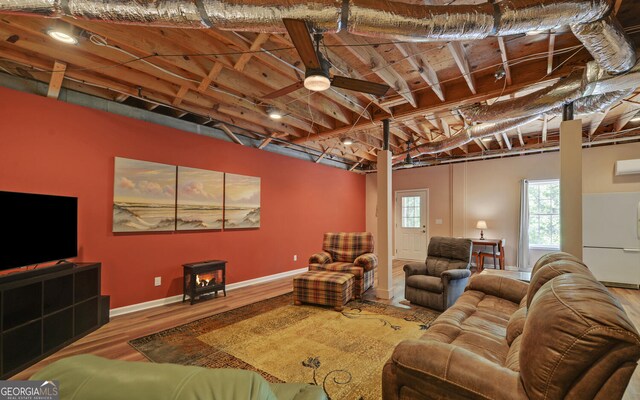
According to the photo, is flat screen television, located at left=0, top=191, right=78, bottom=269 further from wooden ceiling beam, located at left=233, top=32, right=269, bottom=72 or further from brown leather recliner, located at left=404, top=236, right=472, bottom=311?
brown leather recliner, located at left=404, top=236, right=472, bottom=311

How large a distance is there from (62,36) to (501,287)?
185 inches

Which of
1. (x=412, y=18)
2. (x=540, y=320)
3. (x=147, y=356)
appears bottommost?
(x=147, y=356)

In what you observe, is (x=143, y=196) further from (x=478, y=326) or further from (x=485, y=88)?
(x=485, y=88)

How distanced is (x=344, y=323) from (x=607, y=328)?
2743mm

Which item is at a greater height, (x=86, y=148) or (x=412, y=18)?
(x=412, y=18)

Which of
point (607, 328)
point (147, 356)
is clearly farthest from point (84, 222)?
point (607, 328)

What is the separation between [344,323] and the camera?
340 cm

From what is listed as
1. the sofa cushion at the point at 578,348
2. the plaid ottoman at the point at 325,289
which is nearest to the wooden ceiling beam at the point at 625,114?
the sofa cushion at the point at 578,348

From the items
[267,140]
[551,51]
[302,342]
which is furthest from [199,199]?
[551,51]

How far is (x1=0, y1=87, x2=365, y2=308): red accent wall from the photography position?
3.04 m

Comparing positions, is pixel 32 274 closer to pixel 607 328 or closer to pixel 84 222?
pixel 84 222

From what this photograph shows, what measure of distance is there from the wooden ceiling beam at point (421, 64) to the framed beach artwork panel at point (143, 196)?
3487mm

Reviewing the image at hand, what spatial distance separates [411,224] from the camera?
7.90 m

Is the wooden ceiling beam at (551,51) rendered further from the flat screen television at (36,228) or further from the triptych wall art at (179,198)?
the flat screen television at (36,228)
